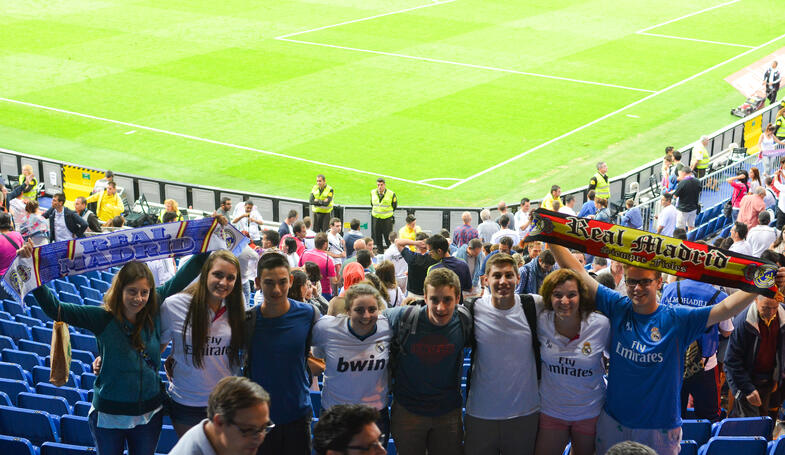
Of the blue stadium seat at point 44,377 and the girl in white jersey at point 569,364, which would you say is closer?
the girl in white jersey at point 569,364

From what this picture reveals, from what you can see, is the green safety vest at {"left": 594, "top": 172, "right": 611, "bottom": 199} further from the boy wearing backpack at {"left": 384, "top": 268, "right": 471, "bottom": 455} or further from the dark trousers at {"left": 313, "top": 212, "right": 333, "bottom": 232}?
the boy wearing backpack at {"left": 384, "top": 268, "right": 471, "bottom": 455}

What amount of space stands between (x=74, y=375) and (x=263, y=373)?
3.43m

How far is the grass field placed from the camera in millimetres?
25547

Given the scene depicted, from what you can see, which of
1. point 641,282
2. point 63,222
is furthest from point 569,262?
point 63,222

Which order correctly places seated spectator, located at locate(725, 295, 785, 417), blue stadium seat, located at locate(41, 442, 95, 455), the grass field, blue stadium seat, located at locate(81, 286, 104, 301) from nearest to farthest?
blue stadium seat, located at locate(41, 442, 95, 455) → seated spectator, located at locate(725, 295, 785, 417) → blue stadium seat, located at locate(81, 286, 104, 301) → the grass field

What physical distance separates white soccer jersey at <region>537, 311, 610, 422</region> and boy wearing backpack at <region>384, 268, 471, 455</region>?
528 millimetres

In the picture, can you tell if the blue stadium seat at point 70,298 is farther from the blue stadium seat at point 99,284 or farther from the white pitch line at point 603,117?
the white pitch line at point 603,117

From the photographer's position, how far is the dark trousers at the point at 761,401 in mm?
7223

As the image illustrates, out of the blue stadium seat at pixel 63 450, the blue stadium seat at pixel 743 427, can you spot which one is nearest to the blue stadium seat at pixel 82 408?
the blue stadium seat at pixel 63 450

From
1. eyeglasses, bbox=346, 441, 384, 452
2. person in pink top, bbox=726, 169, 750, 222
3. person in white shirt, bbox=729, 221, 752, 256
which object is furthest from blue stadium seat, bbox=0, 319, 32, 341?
person in pink top, bbox=726, 169, 750, 222

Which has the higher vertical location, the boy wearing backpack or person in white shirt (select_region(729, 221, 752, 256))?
the boy wearing backpack

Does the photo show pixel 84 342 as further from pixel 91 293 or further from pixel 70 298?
pixel 91 293

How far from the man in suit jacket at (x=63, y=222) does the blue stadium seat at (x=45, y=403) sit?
906 cm

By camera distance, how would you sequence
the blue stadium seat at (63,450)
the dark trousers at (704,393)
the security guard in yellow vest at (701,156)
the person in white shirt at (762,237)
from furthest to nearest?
the security guard in yellow vest at (701,156), the person in white shirt at (762,237), the dark trousers at (704,393), the blue stadium seat at (63,450)
